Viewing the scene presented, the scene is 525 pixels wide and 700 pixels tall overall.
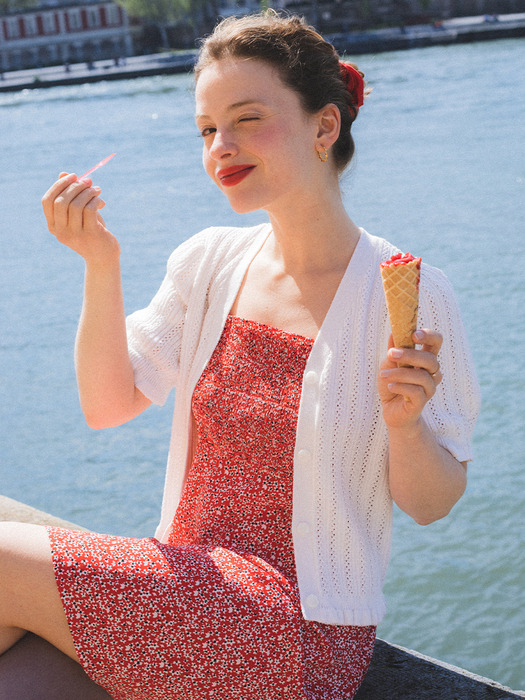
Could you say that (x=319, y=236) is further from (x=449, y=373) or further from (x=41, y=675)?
(x=41, y=675)

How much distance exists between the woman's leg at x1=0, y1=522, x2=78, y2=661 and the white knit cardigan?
36cm

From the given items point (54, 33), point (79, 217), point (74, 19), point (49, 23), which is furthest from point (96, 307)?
point (49, 23)

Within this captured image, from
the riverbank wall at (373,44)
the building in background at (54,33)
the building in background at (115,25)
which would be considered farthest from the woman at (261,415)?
the building in background at (54,33)

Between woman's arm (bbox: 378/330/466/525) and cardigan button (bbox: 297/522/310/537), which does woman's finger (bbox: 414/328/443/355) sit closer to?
woman's arm (bbox: 378/330/466/525)

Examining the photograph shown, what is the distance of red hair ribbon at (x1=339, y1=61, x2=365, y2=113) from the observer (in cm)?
177

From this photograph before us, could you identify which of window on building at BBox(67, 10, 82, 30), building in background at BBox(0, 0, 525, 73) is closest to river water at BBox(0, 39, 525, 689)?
building in background at BBox(0, 0, 525, 73)

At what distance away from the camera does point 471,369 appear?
1.57 meters

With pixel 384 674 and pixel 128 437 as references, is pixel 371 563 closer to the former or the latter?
pixel 384 674

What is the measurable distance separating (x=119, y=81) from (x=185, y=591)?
34085 mm

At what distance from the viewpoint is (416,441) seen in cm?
143

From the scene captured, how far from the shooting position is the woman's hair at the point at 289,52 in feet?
5.37

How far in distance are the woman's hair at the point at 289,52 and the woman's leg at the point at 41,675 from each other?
102cm

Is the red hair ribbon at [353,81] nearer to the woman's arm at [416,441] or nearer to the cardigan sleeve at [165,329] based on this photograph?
the cardigan sleeve at [165,329]

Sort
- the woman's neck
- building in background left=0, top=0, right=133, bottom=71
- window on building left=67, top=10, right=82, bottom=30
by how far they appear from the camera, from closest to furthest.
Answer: the woman's neck < building in background left=0, top=0, right=133, bottom=71 < window on building left=67, top=10, right=82, bottom=30
